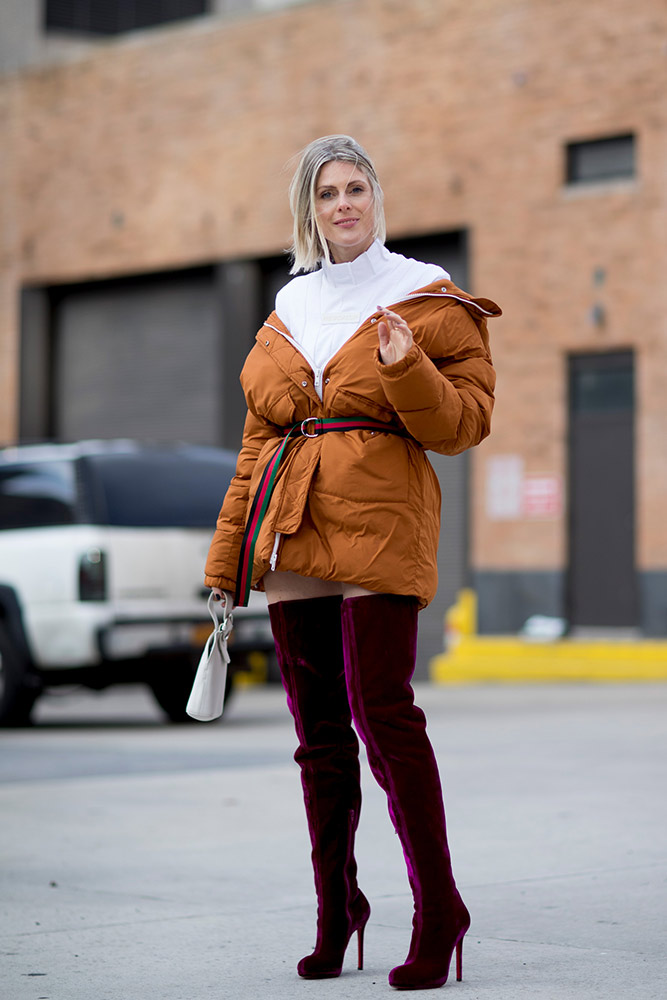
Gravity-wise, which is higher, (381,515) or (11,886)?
(381,515)

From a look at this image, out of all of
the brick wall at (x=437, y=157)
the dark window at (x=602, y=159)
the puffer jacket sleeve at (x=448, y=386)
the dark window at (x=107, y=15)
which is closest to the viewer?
the puffer jacket sleeve at (x=448, y=386)

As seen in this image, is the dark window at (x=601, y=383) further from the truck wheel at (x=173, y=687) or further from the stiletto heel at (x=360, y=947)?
the stiletto heel at (x=360, y=947)

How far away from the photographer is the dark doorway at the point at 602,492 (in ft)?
67.3

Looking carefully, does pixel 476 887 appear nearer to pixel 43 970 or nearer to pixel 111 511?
pixel 43 970

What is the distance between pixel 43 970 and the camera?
415 cm

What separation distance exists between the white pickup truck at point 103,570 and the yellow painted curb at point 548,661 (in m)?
7.40

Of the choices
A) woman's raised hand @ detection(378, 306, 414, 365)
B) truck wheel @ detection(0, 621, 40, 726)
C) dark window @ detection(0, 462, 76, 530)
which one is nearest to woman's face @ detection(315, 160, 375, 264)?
woman's raised hand @ detection(378, 306, 414, 365)

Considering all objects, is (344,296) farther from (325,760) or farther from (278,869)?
(278,869)

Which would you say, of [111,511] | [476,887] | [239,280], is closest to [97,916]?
[476,887]

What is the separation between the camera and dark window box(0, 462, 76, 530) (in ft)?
38.8

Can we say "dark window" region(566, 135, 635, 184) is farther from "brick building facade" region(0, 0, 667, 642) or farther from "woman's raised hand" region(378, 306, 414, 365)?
"woman's raised hand" region(378, 306, 414, 365)

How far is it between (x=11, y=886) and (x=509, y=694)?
424 inches

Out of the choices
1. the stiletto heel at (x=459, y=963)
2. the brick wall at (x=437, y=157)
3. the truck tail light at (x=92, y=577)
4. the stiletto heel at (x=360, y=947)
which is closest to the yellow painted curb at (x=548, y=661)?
the brick wall at (x=437, y=157)

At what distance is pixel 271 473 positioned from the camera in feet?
13.1
